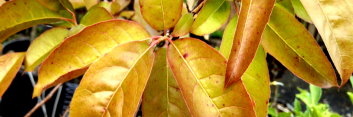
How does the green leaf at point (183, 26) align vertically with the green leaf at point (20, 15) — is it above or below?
below

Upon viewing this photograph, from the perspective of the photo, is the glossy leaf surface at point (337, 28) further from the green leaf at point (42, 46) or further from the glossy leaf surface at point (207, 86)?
the green leaf at point (42, 46)

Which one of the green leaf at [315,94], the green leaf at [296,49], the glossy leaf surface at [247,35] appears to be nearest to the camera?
the glossy leaf surface at [247,35]

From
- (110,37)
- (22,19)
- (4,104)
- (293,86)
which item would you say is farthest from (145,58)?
(293,86)

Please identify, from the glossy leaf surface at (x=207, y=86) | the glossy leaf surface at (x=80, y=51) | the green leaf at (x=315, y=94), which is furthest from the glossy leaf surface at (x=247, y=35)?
the green leaf at (x=315, y=94)

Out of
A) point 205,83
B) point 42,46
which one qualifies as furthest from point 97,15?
point 205,83

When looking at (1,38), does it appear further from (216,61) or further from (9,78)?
(216,61)
